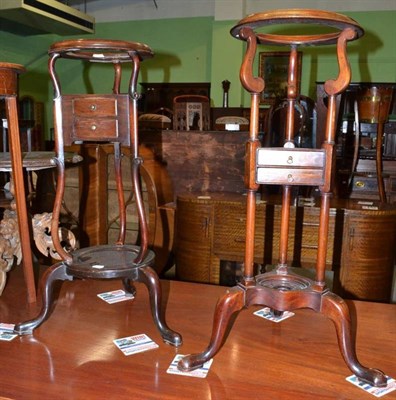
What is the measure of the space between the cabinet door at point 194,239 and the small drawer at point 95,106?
4.72 feet

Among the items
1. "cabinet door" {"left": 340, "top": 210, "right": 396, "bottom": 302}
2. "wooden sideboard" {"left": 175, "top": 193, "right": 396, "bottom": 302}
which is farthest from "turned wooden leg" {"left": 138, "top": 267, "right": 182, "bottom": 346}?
"cabinet door" {"left": 340, "top": 210, "right": 396, "bottom": 302}

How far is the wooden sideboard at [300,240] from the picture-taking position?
2.63m

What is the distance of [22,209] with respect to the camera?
188 centimetres

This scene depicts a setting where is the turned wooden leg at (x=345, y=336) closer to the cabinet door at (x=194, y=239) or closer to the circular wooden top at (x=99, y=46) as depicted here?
the circular wooden top at (x=99, y=46)

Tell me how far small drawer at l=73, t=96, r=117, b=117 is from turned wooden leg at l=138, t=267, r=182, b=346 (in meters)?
0.53

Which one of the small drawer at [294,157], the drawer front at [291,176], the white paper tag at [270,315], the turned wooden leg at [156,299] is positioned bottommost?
the white paper tag at [270,315]

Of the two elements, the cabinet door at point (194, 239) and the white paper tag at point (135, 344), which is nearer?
the white paper tag at point (135, 344)

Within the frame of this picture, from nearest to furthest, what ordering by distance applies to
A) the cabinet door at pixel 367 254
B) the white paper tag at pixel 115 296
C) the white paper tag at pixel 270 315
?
the white paper tag at pixel 270 315 → the white paper tag at pixel 115 296 → the cabinet door at pixel 367 254

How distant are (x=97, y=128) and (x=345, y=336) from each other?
987mm

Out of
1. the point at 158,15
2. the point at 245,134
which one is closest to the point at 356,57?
the point at 158,15

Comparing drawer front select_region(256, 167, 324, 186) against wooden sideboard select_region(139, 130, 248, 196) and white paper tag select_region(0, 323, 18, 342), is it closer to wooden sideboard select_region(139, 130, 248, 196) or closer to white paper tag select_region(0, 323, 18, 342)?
white paper tag select_region(0, 323, 18, 342)

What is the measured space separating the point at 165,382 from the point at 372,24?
25.8ft

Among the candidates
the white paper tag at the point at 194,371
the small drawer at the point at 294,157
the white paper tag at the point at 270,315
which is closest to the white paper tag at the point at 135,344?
the white paper tag at the point at 194,371

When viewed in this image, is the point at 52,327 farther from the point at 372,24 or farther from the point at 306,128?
the point at 372,24
